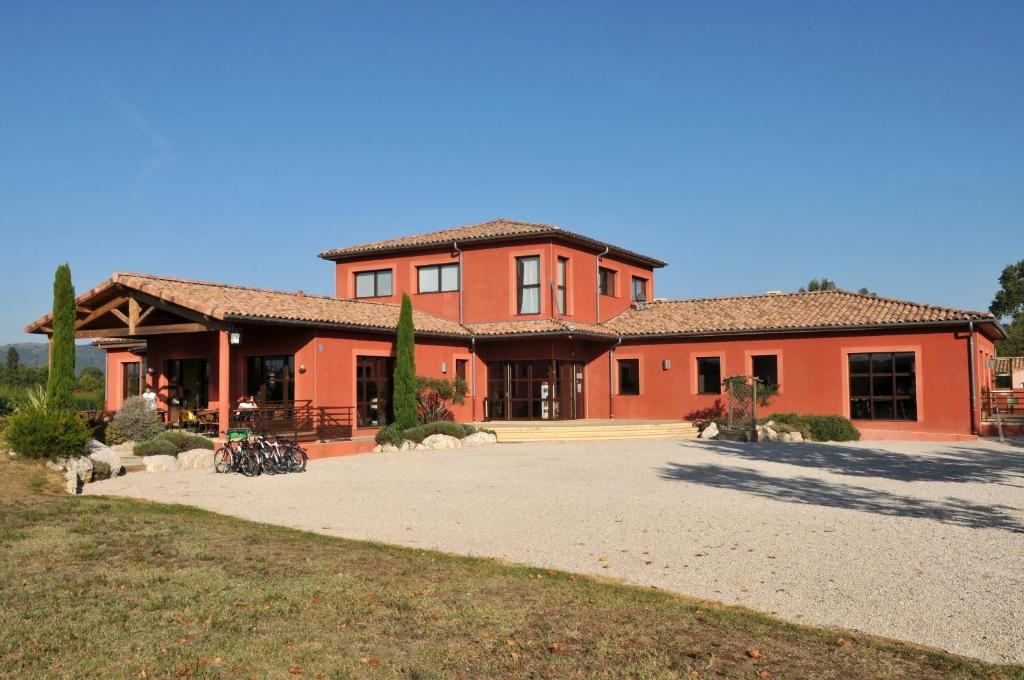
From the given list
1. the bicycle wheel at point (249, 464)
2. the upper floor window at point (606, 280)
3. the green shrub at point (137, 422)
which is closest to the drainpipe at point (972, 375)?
the upper floor window at point (606, 280)

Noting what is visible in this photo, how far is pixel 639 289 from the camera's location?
30875mm

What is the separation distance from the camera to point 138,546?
807 cm

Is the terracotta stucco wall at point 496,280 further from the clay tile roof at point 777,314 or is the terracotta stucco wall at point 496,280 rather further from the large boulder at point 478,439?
the large boulder at point 478,439

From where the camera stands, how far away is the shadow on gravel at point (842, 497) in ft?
32.1

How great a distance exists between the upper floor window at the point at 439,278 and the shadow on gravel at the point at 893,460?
420 inches

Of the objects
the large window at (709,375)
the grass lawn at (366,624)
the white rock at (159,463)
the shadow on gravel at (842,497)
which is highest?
the large window at (709,375)

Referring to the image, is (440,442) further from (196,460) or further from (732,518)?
(732,518)

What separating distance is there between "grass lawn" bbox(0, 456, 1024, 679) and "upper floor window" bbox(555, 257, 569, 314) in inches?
722

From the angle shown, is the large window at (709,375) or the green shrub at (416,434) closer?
the green shrub at (416,434)

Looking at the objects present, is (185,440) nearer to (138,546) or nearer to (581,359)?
(138,546)

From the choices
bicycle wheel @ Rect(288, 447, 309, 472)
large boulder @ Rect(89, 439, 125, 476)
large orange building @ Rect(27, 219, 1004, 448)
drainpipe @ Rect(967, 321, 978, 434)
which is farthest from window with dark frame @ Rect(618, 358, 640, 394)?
large boulder @ Rect(89, 439, 125, 476)

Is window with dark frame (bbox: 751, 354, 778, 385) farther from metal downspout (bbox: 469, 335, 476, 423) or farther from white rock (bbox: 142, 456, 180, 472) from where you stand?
white rock (bbox: 142, 456, 180, 472)

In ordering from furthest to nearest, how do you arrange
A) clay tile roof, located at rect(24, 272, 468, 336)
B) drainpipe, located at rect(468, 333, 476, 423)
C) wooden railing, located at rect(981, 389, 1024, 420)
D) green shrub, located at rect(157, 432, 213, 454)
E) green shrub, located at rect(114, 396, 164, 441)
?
drainpipe, located at rect(468, 333, 476, 423), wooden railing, located at rect(981, 389, 1024, 420), green shrub, located at rect(114, 396, 164, 441), clay tile roof, located at rect(24, 272, 468, 336), green shrub, located at rect(157, 432, 213, 454)

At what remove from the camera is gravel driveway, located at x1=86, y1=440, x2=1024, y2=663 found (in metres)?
6.29
